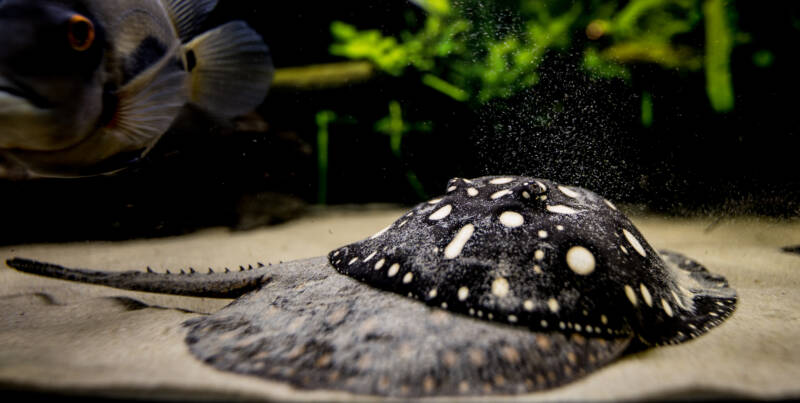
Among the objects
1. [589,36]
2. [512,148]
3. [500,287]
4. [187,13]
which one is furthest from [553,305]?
[589,36]

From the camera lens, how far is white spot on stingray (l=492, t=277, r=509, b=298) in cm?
170

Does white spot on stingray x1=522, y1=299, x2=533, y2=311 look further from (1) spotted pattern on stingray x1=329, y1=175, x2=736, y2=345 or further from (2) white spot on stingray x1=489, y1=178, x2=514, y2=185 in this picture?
(2) white spot on stingray x1=489, y1=178, x2=514, y2=185

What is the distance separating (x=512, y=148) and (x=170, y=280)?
307cm

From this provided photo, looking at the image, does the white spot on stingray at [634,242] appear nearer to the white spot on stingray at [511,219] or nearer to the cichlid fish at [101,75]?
the white spot on stingray at [511,219]

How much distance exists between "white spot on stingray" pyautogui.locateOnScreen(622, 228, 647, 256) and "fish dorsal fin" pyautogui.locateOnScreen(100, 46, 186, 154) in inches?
93.4

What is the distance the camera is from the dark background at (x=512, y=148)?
11.1 ft

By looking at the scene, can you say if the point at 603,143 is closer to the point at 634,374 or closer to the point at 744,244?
the point at 744,244

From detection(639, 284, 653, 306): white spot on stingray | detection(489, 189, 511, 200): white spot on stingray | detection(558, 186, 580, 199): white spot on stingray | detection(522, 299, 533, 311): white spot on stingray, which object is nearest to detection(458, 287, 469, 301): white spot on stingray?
detection(522, 299, 533, 311): white spot on stingray

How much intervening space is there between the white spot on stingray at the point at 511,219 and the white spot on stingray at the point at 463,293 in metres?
0.41

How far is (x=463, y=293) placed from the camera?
175 centimetres

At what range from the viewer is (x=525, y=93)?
13.4ft

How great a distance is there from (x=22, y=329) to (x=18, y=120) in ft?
4.45

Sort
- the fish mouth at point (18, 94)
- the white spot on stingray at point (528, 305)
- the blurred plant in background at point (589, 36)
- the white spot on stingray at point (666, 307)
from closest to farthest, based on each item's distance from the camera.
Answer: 1. the fish mouth at point (18, 94)
2. the white spot on stingray at point (528, 305)
3. the white spot on stingray at point (666, 307)
4. the blurred plant in background at point (589, 36)

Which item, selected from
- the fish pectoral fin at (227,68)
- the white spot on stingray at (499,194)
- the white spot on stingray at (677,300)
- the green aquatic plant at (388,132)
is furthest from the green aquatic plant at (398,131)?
the white spot on stingray at (677,300)
